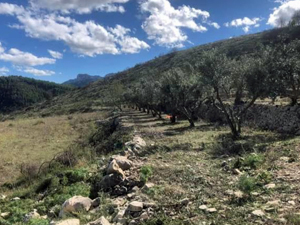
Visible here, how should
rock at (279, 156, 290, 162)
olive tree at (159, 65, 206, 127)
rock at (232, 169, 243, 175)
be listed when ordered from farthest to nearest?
olive tree at (159, 65, 206, 127) → rock at (279, 156, 290, 162) → rock at (232, 169, 243, 175)

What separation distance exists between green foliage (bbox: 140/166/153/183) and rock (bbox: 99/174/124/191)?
737 mm

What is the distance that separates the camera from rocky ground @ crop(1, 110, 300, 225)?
664cm

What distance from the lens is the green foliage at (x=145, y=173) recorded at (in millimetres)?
9875

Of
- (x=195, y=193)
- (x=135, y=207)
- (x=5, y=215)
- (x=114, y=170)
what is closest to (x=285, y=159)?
(x=195, y=193)

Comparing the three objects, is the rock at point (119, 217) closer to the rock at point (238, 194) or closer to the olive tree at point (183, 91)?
the rock at point (238, 194)

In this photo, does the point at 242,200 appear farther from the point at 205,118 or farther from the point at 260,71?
the point at 205,118

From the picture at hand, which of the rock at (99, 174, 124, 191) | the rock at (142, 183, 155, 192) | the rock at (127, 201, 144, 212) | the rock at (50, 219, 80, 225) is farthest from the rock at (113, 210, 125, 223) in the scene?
the rock at (99, 174, 124, 191)

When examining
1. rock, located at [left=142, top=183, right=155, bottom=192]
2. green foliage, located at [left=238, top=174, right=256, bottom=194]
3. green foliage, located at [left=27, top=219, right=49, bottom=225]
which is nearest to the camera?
green foliage, located at [left=238, top=174, right=256, bottom=194]

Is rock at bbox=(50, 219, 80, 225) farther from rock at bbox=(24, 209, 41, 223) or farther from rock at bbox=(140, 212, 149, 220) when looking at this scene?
rock at bbox=(24, 209, 41, 223)

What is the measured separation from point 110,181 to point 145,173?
124cm

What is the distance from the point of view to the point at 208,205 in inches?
285

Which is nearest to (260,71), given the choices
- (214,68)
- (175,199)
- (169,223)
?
(214,68)

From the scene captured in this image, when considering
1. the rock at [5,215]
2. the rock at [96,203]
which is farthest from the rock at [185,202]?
the rock at [5,215]

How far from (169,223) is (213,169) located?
4.74 m
